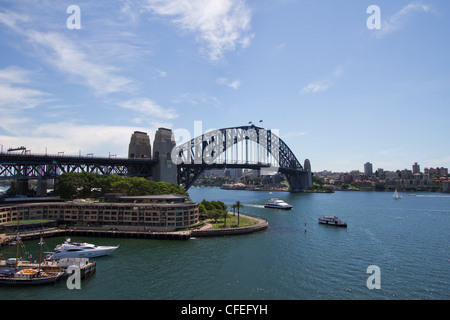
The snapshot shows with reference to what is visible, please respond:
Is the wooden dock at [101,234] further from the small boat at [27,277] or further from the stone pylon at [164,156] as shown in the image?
the stone pylon at [164,156]

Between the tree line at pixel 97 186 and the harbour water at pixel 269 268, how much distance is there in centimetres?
2215

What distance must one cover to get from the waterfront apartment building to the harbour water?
547 centimetres

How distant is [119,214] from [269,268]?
101 feet

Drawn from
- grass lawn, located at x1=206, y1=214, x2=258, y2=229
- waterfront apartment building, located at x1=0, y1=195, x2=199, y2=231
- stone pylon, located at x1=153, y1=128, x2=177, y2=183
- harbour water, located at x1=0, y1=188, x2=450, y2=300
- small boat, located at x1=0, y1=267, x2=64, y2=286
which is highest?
stone pylon, located at x1=153, y1=128, x2=177, y2=183

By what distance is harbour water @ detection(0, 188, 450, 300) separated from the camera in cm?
2556

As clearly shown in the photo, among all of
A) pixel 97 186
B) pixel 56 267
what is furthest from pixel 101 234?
pixel 97 186

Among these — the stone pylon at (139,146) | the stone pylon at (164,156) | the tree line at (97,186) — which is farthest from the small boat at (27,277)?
the stone pylon at (139,146)

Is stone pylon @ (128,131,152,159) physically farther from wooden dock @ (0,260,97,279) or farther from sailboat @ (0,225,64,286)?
sailboat @ (0,225,64,286)

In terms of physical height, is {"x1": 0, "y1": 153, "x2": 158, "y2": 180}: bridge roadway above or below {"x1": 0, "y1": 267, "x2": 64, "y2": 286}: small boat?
above

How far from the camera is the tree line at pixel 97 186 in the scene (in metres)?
66.8

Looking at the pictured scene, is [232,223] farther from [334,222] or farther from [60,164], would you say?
[60,164]

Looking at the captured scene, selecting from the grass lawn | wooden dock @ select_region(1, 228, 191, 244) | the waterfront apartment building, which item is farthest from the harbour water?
the waterfront apartment building

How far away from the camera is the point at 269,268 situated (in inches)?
1266
